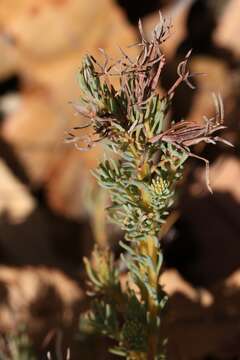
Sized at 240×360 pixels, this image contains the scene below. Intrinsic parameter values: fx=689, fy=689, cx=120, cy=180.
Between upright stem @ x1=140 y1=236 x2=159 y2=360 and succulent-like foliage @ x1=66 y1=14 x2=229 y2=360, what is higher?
succulent-like foliage @ x1=66 y1=14 x2=229 y2=360

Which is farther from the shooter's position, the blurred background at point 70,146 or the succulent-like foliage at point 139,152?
the blurred background at point 70,146

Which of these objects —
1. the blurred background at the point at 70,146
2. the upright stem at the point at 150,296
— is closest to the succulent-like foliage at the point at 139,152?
the upright stem at the point at 150,296

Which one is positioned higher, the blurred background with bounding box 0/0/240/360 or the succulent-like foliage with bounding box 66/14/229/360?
the succulent-like foliage with bounding box 66/14/229/360

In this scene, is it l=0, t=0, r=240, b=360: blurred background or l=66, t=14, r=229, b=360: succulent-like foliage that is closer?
l=66, t=14, r=229, b=360: succulent-like foliage

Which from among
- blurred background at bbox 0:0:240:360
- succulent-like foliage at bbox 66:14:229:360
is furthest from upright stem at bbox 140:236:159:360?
blurred background at bbox 0:0:240:360

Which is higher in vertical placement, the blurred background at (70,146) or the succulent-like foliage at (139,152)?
the succulent-like foliage at (139,152)

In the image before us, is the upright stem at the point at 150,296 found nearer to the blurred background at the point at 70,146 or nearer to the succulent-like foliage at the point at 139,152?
the succulent-like foliage at the point at 139,152

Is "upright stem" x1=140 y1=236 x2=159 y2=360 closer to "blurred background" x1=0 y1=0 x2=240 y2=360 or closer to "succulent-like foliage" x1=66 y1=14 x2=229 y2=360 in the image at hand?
"succulent-like foliage" x1=66 y1=14 x2=229 y2=360
